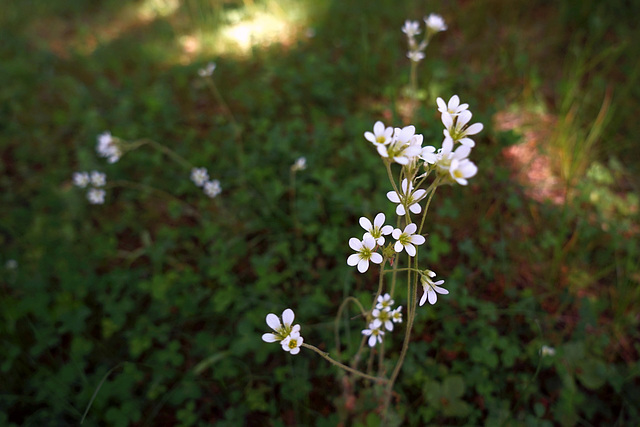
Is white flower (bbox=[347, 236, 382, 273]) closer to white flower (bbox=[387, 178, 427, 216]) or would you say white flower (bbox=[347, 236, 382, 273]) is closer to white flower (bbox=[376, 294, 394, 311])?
white flower (bbox=[387, 178, 427, 216])

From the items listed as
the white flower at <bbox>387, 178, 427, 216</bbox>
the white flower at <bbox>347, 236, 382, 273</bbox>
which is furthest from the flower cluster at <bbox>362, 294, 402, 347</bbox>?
the white flower at <bbox>387, 178, 427, 216</bbox>

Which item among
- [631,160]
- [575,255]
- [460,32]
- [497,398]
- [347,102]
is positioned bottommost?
[497,398]

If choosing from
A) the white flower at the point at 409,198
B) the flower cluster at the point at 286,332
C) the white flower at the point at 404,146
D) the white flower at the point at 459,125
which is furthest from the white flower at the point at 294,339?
the white flower at the point at 459,125

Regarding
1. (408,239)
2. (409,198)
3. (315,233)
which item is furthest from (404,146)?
(315,233)

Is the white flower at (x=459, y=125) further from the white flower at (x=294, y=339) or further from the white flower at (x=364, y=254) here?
the white flower at (x=294, y=339)

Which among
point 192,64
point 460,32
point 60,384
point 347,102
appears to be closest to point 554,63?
point 460,32

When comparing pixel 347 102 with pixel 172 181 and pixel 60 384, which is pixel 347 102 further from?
pixel 60 384

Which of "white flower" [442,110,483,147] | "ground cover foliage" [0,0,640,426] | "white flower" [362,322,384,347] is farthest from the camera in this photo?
"ground cover foliage" [0,0,640,426]
